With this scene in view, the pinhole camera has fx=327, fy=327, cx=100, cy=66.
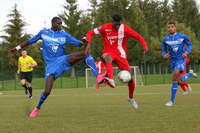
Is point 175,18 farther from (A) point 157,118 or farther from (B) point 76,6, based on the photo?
(A) point 157,118

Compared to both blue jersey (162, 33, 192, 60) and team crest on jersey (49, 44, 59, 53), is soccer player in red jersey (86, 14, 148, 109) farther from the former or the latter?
blue jersey (162, 33, 192, 60)

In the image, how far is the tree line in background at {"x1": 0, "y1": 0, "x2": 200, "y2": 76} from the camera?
111 feet

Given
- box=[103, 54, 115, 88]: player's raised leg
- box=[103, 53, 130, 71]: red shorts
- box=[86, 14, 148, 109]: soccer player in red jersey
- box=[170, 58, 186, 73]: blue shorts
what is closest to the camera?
box=[103, 54, 115, 88]: player's raised leg

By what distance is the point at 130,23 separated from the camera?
4194cm

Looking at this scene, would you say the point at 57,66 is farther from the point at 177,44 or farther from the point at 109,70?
the point at 177,44

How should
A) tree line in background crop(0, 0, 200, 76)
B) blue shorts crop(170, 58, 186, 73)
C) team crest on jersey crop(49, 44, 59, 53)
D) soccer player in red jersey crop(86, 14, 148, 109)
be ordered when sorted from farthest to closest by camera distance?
tree line in background crop(0, 0, 200, 76) < blue shorts crop(170, 58, 186, 73) < soccer player in red jersey crop(86, 14, 148, 109) < team crest on jersey crop(49, 44, 59, 53)

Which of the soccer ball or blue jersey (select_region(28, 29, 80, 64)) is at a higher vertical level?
blue jersey (select_region(28, 29, 80, 64))

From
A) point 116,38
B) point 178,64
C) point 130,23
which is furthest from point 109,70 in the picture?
point 130,23

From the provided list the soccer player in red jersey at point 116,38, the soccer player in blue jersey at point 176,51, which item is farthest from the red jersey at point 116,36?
the soccer player in blue jersey at point 176,51

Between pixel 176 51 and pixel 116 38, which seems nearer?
pixel 116 38

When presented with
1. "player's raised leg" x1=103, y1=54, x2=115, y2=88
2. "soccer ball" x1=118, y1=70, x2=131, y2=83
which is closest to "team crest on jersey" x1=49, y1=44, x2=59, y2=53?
"player's raised leg" x1=103, y1=54, x2=115, y2=88

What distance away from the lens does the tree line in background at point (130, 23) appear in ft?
111

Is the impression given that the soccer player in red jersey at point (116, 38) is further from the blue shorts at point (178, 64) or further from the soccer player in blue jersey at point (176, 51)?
the blue shorts at point (178, 64)

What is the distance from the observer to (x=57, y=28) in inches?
285
